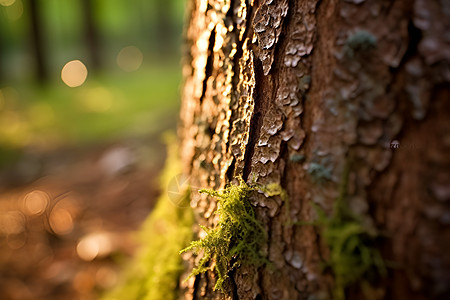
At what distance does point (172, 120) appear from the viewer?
7973mm

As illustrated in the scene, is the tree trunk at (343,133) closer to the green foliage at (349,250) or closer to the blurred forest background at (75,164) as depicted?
the green foliage at (349,250)

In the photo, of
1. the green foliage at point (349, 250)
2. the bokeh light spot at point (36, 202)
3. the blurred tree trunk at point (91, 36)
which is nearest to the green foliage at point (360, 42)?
the green foliage at point (349, 250)

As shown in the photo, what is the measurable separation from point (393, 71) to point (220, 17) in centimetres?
75

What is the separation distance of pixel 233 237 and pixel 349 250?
437 mm

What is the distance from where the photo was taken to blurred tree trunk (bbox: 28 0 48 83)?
12.5 meters

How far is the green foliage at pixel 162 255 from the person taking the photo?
5.41 ft

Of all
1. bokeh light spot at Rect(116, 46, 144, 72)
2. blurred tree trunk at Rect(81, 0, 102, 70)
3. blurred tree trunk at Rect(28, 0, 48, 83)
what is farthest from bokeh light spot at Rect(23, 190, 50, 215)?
bokeh light spot at Rect(116, 46, 144, 72)

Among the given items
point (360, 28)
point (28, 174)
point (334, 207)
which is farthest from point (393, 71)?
point (28, 174)

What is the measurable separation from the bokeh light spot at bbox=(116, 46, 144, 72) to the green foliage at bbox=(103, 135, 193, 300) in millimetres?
19002

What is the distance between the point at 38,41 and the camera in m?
12.9

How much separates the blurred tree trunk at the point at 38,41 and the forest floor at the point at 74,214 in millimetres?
6563

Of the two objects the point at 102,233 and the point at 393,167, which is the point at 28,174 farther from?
the point at 393,167

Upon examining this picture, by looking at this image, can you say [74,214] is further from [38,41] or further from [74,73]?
[74,73]

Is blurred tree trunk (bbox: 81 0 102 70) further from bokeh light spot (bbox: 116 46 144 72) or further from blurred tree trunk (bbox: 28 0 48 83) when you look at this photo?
bokeh light spot (bbox: 116 46 144 72)
